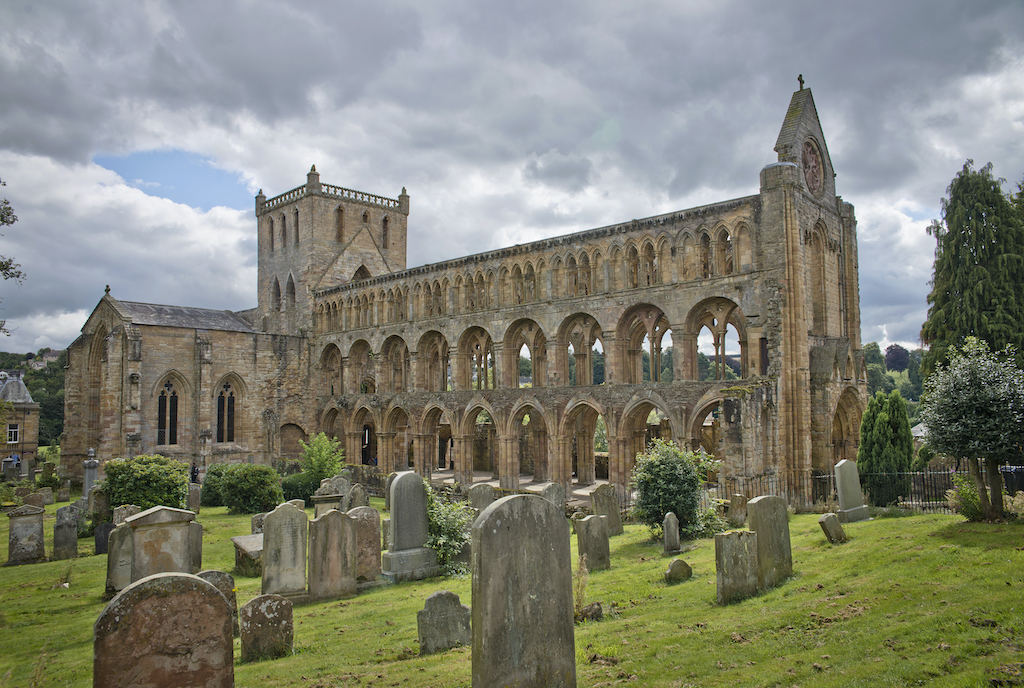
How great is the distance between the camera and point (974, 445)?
11125mm

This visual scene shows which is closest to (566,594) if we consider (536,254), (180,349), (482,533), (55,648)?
(482,533)

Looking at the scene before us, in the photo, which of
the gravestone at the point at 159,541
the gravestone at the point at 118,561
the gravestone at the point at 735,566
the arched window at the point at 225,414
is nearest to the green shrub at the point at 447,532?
the gravestone at the point at 159,541

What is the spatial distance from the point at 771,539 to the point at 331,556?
7.68m

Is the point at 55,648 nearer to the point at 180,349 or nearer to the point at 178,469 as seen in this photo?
the point at 178,469

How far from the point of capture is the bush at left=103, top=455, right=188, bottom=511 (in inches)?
798

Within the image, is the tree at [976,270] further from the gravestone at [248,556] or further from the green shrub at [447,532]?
the gravestone at [248,556]

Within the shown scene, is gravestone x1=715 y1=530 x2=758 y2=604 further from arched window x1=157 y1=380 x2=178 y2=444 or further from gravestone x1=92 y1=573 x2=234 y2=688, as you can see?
arched window x1=157 y1=380 x2=178 y2=444

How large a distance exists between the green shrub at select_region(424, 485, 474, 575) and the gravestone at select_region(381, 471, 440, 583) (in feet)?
0.60

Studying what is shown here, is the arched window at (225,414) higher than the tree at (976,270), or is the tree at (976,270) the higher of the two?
the tree at (976,270)

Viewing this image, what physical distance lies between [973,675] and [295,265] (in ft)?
131

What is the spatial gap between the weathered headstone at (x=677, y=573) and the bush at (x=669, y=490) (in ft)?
13.5

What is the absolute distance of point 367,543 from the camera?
1291 centimetres

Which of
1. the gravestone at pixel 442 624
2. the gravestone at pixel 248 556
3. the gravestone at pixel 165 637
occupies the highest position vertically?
the gravestone at pixel 165 637

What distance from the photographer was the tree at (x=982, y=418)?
432 inches
